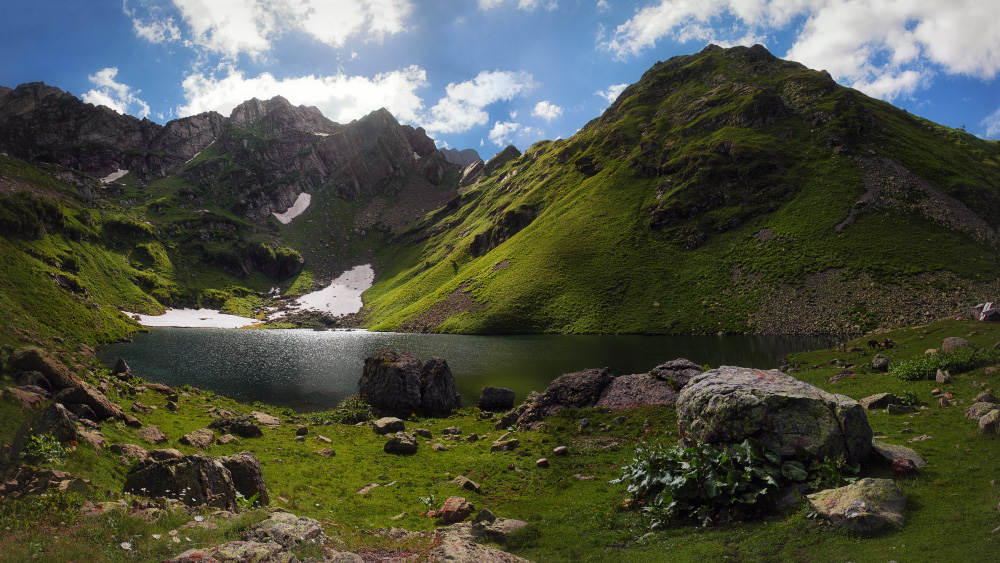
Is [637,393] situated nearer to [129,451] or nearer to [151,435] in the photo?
[129,451]

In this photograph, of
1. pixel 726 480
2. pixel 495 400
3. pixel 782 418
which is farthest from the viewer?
pixel 495 400

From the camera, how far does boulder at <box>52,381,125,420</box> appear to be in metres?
19.4

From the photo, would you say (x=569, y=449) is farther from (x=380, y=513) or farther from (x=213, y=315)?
(x=213, y=315)

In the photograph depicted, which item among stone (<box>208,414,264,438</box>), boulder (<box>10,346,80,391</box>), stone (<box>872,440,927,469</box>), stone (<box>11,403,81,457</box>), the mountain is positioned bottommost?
stone (<box>208,414,264,438</box>)

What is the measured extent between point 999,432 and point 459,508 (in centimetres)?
2060

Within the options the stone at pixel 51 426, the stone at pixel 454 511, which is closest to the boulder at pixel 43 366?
the stone at pixel 51 426

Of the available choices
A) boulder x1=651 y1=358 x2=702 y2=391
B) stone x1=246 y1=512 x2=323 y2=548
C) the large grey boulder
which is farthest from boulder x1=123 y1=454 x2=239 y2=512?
boulder x1=651 y1=358 x2=702 y2=391

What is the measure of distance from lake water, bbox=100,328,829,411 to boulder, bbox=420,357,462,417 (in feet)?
10.3

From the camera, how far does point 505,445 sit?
27.9m

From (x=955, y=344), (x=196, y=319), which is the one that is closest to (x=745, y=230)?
(x=955, y=344)

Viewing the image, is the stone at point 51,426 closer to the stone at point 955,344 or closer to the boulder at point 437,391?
the boulder at point 437,391

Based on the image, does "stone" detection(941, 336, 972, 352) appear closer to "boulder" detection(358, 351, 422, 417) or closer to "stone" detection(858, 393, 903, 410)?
"stone" detection(858, 393, 903, 410)

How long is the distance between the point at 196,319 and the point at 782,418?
213 metres

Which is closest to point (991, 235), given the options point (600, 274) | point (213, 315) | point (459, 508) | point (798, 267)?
point (798, 267)
